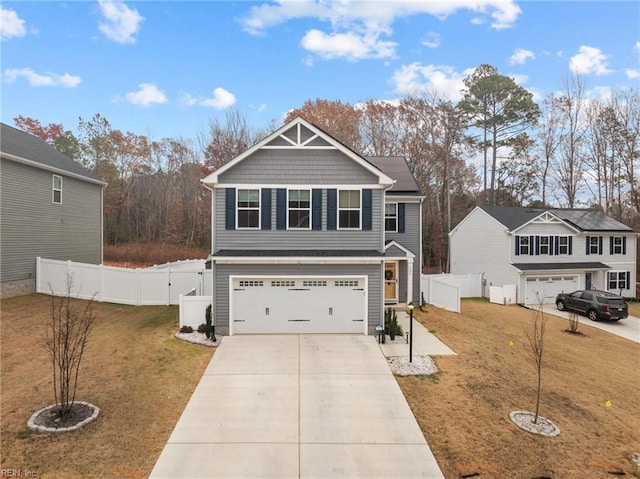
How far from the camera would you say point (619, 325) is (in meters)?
18.9

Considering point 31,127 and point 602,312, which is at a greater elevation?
point 31,127

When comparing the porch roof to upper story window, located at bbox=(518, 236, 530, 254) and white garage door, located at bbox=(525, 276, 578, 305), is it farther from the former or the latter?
upper story window, located at bbox=(518, 236, 530, 254)

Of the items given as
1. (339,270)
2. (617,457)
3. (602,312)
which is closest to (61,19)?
(339,270)

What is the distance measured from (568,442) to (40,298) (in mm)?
19634

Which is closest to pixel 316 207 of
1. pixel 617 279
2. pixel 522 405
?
pixel 522 405

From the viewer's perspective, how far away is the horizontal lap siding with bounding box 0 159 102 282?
1533cm

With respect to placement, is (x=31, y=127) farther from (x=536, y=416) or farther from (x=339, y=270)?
(x=536, y=416)

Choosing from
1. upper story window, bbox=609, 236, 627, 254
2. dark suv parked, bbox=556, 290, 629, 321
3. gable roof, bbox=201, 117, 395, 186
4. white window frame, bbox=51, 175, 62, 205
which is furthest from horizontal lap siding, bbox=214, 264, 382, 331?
upper story window, bbox=609, 236, 627, 254

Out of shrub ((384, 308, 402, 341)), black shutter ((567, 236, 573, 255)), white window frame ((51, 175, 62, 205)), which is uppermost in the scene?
white window frame ((51, 175, 62, 205))

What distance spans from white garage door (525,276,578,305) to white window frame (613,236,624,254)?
517 centimetres

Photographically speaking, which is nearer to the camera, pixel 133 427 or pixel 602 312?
pixel 133 427

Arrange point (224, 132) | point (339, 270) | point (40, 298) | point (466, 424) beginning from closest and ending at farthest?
point (466, 424) < point (339, 270) < point (40, 298) < point (224, 132)

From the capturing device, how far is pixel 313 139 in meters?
13.4

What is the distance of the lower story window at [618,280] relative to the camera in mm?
26109
